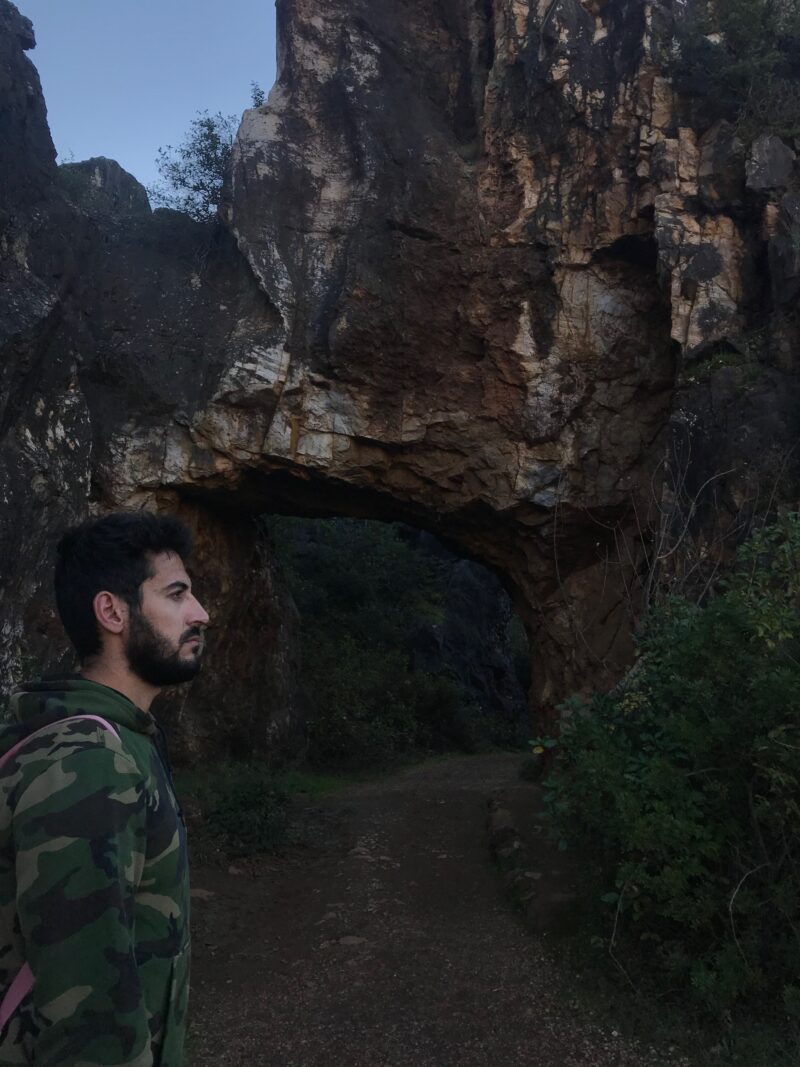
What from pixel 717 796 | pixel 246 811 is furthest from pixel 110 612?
pixel 246 811

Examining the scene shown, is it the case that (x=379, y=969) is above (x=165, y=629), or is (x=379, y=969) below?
below

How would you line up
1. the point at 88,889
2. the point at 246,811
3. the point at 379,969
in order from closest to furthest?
1. the point at 88,889
2. the point at 379,969
3. the point at 246,811

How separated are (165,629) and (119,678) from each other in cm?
13

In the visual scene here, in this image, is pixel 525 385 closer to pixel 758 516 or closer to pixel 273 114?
pixel 758 516

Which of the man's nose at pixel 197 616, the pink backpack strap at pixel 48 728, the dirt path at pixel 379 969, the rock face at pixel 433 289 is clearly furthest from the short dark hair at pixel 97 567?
the rock face at pixel 433 289

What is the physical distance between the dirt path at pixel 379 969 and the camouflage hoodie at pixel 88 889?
11.7ft

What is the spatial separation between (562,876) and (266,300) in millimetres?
7283

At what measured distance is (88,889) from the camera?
1.37 m

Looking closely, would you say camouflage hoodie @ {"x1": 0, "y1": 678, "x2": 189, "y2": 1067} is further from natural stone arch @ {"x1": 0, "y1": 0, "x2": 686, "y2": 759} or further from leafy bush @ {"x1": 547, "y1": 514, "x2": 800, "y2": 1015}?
natural stone arch @ {"x1": 0, "y1": 0, "x2": 686, "y2": 759}

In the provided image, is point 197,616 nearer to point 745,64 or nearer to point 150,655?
point 150,655

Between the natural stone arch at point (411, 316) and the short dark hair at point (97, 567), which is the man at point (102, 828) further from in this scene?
the natural stone arch at point (411, 316)

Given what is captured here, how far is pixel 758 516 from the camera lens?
773 cm

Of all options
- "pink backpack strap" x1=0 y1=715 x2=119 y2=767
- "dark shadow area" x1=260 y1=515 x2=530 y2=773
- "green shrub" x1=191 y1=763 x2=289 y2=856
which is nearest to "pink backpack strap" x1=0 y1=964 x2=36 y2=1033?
"pink backpack strap" x1=0 y1=715 x2=119 y2=767

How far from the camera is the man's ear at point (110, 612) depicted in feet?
5.83
